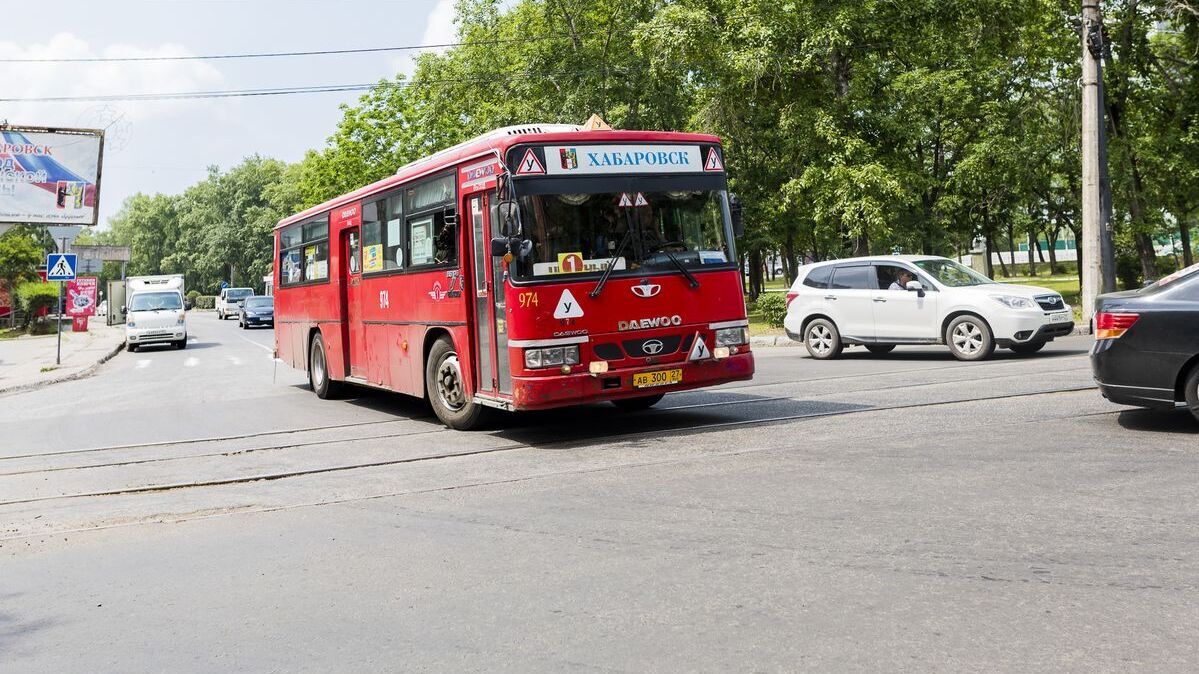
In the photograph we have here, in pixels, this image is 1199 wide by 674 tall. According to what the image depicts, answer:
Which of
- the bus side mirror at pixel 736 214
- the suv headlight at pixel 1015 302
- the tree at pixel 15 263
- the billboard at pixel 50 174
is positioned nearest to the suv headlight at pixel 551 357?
the bus side mirror at pixel 736 214

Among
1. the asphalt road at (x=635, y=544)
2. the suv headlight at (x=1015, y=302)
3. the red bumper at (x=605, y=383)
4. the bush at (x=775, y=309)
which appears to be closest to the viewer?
the asphalt road at (x=635, y=544)

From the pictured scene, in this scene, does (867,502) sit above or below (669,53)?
below

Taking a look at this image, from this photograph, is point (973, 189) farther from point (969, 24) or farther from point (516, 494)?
point (516, 494)

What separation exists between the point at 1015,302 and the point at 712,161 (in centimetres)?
774

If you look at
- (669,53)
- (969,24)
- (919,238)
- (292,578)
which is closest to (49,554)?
(292,578)

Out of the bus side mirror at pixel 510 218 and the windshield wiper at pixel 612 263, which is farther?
the windshield wiper at pixel 612 263

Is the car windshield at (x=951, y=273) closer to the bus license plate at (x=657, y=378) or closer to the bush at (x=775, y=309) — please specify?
the bus license plate at (x=657, y=378)

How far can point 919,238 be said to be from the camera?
35000 millimetres

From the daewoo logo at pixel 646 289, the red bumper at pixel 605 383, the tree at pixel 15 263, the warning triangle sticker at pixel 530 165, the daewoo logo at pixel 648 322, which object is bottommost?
the red bumper at pixel 605 383

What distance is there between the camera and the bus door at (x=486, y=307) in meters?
9.98

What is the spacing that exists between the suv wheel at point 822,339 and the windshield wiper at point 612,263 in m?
9.07

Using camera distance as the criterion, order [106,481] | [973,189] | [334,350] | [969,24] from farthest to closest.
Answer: [973,189]
[969,24]
[334,350]
[106,481]

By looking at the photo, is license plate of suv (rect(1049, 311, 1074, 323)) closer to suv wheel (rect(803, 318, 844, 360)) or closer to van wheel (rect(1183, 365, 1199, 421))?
suv wheel (rect(803, 318, 844, 360))

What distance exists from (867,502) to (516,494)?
A: 8.28 feet
